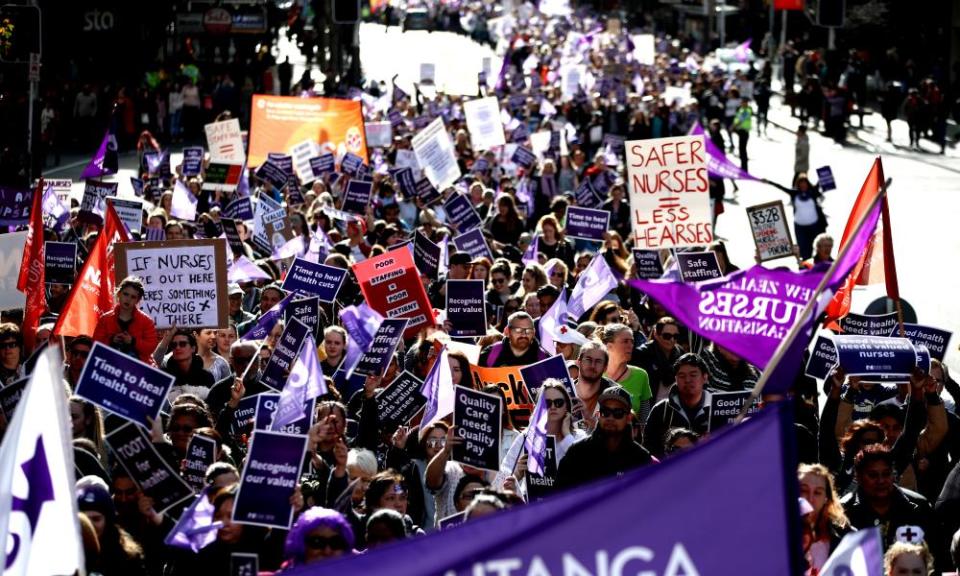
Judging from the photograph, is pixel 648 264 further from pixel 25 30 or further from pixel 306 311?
pixel 25 30

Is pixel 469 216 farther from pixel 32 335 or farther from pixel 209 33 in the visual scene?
pixel 209 33

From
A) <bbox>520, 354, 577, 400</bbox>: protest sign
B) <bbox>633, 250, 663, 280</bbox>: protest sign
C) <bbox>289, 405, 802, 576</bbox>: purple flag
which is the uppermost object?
<bbox>289, 405, 802, 576</bbox>: purple flag

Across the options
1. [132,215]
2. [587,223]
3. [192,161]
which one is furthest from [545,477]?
[192,161]

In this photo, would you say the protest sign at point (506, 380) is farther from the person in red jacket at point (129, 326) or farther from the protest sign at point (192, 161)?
the protest sign at point (192, 161)

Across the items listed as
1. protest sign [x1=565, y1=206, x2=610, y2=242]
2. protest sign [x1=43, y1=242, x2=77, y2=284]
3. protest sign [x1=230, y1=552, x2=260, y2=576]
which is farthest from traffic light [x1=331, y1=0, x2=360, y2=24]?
protest sign [x1=230, y1=552, x2=260, y2=576]

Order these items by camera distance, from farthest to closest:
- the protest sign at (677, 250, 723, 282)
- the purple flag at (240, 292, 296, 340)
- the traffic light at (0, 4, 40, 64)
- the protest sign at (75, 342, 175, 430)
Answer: the traffic light at (0, 4, 40, 64), the protest sign at (677, 250, 723, 282), the purple flag at (240, 292, 296, 340), the protest sign at (75, 342, 175, 430)

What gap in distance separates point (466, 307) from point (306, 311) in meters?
1.28

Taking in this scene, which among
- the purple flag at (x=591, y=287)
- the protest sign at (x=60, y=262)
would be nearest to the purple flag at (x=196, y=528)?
the purple flag at (x=591, y=287)

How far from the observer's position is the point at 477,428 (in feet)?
29.3

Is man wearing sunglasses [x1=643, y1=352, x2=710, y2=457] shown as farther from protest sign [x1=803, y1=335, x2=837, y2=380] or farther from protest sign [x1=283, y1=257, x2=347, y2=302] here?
protest sign [x1=283, y1=257, x2=347, y2=302]

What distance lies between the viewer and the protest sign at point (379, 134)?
28.4m

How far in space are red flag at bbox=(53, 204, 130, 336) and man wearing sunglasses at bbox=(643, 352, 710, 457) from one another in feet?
11.9

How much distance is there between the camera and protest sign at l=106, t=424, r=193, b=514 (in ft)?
27.0

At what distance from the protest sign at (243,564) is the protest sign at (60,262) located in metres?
7.32
